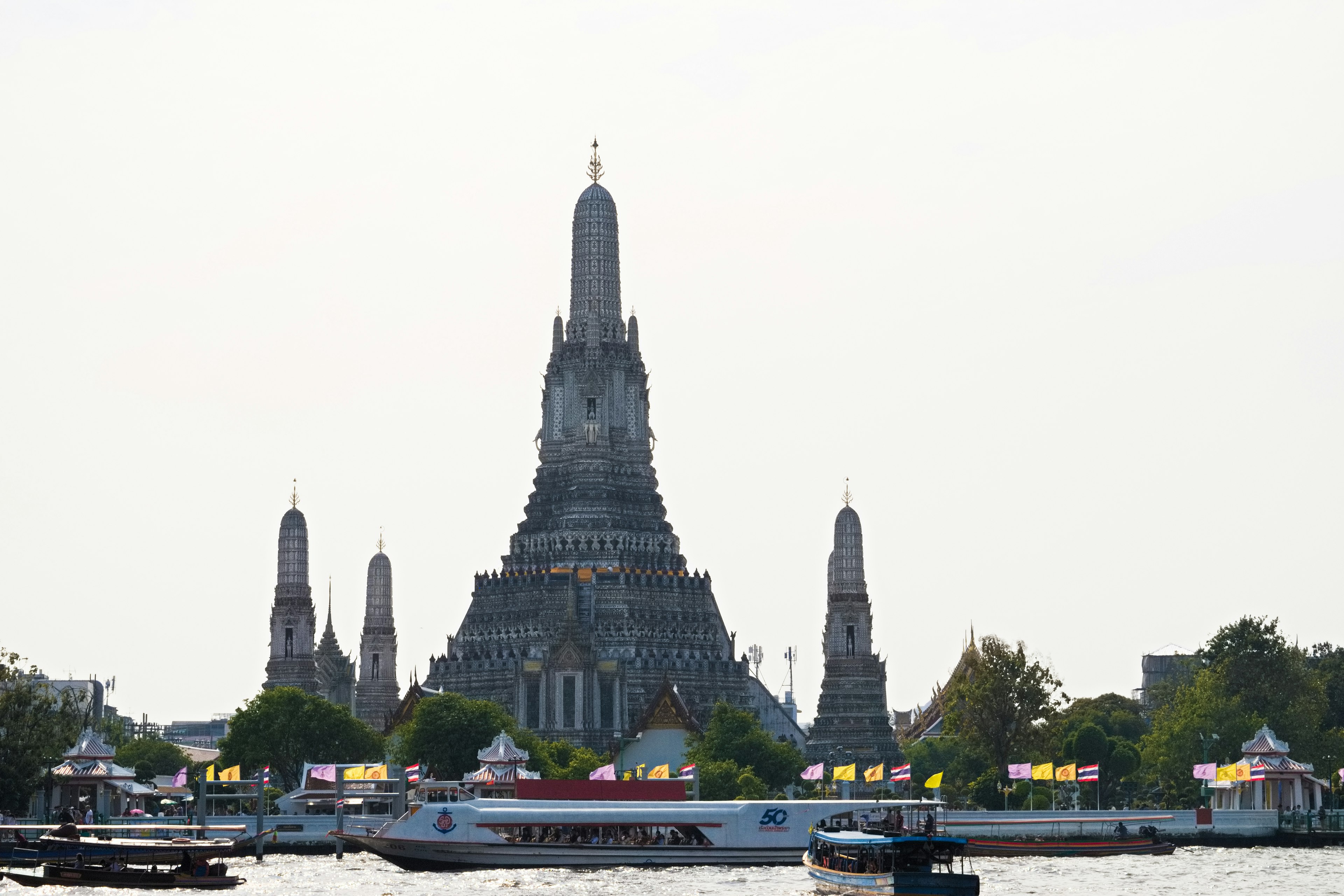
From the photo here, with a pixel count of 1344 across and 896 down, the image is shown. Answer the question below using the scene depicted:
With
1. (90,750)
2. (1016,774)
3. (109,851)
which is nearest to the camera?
(109,851)

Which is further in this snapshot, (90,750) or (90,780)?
(90,750)

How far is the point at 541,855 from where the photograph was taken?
105 meters

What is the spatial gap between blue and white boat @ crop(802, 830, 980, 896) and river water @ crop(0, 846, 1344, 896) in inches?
59.9

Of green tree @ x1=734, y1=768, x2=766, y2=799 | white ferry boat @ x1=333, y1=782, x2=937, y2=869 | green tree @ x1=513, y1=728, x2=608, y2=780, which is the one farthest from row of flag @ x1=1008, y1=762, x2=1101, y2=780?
white ferry boat @ x1=333, y1=782, x2=937, y2=869

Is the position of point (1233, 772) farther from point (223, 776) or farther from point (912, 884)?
point (223, 776)

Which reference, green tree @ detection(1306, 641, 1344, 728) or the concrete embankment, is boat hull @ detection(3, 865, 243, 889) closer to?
the concrete embankment

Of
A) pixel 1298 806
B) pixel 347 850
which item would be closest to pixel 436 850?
pixel 347 850

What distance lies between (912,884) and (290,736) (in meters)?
70.3

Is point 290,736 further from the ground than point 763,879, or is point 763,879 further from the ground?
point 290,736

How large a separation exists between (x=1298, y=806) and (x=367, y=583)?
75906 millimetres

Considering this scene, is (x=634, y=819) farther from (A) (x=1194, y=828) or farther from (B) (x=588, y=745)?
(B) (x=588, y=745)

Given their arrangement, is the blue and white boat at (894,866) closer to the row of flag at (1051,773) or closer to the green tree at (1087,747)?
the row of flag at (1051,773)

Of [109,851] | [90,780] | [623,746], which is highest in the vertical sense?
[623,746]

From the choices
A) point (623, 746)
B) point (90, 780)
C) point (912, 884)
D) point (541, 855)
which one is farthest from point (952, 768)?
point (912, 884)
